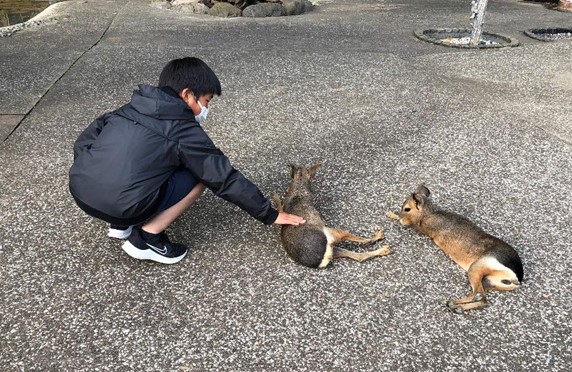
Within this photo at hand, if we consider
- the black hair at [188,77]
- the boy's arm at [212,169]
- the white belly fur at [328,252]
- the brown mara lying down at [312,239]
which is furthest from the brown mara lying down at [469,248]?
the black hair at [188,77]

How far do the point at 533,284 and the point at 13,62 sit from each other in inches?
243

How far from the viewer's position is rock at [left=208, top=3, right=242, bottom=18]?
32.2 ft

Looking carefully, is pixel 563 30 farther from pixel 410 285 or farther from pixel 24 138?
pixel 24 138

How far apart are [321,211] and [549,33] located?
7.24 metres

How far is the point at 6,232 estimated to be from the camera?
10.0ft

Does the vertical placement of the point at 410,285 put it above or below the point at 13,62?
below

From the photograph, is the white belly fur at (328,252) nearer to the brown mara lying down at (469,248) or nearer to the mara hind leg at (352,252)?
the mara hind leg at (352,252)

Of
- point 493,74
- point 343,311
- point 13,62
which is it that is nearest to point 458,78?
point 493,74

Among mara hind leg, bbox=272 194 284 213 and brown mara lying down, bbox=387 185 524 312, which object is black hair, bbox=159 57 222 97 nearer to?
mara hind leg, bbox=272 194 284 213

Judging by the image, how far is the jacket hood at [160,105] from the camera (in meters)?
2.52

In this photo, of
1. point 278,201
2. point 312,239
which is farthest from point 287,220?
point 278,201

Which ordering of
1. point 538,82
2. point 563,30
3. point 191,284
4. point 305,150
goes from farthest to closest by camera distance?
point 563,30 < point 538,82 < point 305,150 < point 191,284

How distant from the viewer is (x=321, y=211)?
11.0ft

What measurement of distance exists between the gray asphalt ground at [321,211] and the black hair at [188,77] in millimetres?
904
